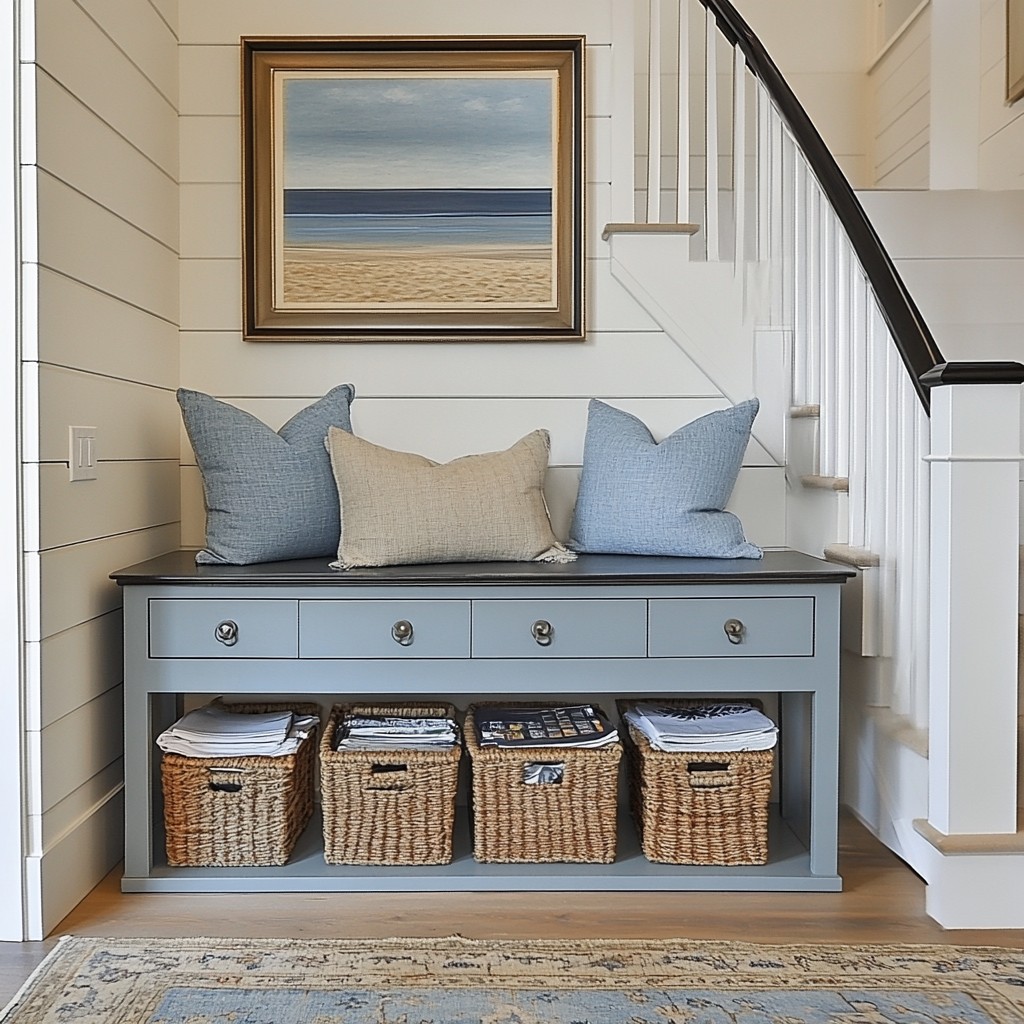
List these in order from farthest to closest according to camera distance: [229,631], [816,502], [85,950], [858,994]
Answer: [816,502], [229,631], [85,950], [858,994]

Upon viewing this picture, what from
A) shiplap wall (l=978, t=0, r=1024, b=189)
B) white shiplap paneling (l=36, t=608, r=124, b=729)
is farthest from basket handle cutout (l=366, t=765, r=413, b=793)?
shiplap wall (l=978, t=0, r=1024, b=189)

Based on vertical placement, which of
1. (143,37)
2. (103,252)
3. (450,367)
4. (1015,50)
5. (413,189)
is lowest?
(450,367)

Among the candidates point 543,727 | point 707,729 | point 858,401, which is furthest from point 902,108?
point 543,727

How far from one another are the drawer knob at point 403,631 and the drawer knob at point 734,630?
27.6 inches

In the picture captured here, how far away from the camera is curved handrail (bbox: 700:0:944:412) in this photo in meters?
2.42

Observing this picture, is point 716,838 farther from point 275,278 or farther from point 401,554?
point 275,278

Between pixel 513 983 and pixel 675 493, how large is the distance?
48.3 inches

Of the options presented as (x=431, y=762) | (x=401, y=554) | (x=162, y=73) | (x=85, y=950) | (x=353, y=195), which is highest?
(x=162, y=73)

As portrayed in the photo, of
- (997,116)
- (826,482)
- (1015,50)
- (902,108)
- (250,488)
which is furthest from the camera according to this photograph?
(902,108)

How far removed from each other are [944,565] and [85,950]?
1855 millimetres

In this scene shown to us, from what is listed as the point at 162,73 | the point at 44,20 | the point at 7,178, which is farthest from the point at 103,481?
the point at 162,73

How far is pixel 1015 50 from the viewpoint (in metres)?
3.70

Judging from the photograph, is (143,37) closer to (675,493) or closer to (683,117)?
(683,117)

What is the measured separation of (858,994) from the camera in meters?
2.00
